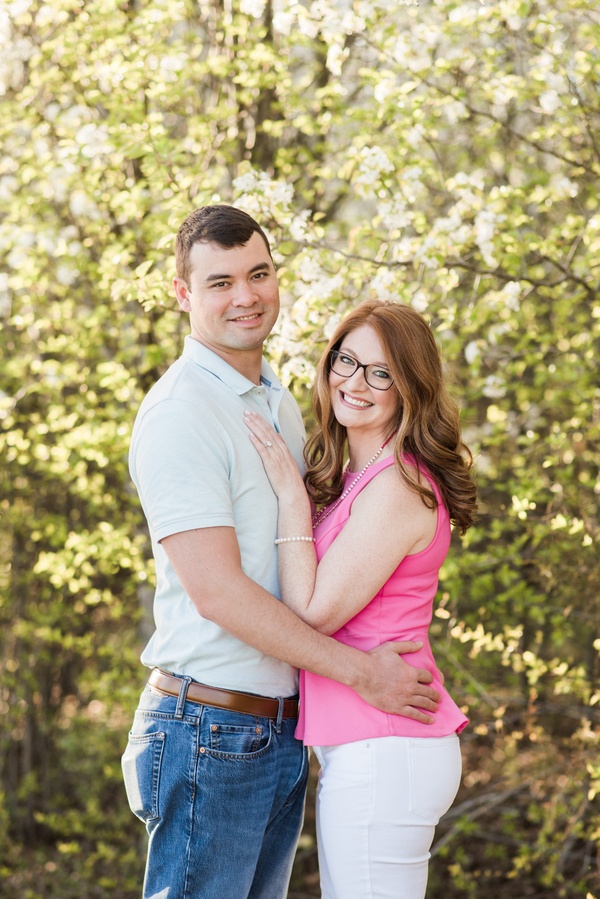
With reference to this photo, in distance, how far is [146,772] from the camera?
2.17 meters

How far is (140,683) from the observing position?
4531 millimetres

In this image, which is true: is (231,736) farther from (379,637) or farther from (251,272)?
(251,272)

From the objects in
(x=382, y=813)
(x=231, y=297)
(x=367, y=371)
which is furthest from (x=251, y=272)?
(x=382, y=813)

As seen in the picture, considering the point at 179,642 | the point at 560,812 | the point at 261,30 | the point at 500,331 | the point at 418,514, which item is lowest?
the point at 560,812

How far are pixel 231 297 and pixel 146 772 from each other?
1.19 m

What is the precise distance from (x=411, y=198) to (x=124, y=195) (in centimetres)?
104

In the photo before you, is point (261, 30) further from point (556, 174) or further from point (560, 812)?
point (560, 812)

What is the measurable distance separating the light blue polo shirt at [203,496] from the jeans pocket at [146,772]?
0.58 feet

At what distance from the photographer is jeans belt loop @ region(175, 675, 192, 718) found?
2.15m

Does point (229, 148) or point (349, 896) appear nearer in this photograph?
point (349, 896)

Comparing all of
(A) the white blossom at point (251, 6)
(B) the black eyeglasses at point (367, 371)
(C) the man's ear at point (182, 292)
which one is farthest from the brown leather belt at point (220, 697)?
(A) the white blossom at point (251, 6)

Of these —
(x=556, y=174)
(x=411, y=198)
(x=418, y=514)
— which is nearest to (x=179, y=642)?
(x=418, y=514)

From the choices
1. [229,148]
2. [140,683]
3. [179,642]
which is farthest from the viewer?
[140,683]

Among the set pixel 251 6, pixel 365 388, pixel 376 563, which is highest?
pixel 251 6
